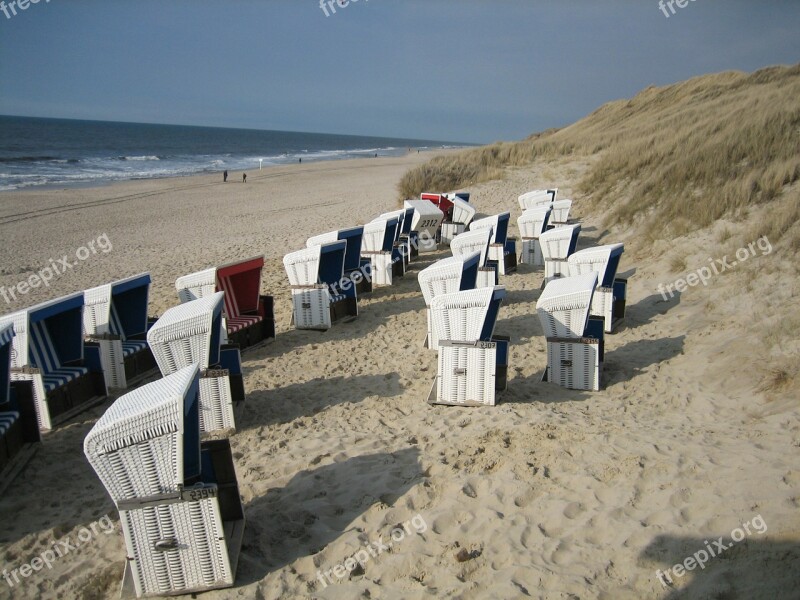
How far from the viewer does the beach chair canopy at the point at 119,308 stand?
23.5 feet

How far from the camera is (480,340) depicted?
605 centimetres

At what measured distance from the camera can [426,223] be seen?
46.8 ft

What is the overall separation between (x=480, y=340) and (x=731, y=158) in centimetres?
965

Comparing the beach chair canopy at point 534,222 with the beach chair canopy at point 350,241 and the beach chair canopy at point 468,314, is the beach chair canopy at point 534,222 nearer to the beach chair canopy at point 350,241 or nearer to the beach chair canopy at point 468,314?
the beach chair canopy at point 350,241

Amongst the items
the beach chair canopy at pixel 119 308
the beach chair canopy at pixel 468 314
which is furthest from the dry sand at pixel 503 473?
the beach chair canopy at pixel 119 308

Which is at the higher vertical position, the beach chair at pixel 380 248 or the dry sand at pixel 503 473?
the beach chair at pixel 380 248

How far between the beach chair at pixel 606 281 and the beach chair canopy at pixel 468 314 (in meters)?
2.65

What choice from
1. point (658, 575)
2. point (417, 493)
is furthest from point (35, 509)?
point (658, 575)

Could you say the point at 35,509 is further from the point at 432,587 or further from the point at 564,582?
the point at 564,582

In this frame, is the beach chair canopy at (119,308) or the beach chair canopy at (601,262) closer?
the beach chair canopy at (119,308)

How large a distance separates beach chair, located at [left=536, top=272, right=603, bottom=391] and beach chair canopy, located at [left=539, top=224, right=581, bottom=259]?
3.82 metres
